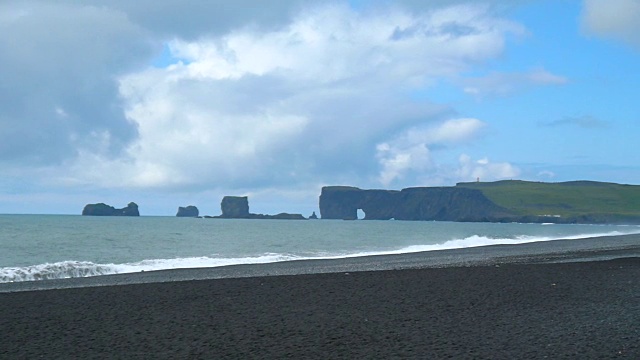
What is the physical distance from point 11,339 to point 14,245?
45562 millimetres

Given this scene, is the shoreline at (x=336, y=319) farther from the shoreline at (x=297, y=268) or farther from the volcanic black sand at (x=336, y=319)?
the shoreline at (x=297, y=268)

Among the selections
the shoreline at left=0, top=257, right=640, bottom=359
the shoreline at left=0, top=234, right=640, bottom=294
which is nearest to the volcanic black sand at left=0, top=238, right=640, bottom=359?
the shoreline at left=0, top=257, right=640, bottom=359

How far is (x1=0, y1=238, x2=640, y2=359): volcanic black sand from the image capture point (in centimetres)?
981

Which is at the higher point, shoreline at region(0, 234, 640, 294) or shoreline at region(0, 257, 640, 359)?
shoreline at region(0, 234, 640, 294)

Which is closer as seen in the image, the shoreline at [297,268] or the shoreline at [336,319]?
the shoreline at [336,319]

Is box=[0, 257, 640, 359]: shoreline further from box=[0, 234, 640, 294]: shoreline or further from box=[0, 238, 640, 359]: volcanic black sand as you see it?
box=[0, 234, 640, 294]: shoreline

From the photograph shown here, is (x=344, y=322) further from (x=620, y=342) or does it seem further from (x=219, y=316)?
(x=620, y=342)


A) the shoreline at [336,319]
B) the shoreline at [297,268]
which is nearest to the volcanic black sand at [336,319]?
the shoreline at [336,319]

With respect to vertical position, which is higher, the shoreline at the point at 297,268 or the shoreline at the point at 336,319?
the shoreline at the point at 297,268

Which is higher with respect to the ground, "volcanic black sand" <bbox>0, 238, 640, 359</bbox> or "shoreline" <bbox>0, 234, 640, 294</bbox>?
"shoreline" <bbox>0, 234, 640, 294</bbox>

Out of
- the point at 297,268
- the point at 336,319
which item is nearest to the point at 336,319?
the point at 336,319

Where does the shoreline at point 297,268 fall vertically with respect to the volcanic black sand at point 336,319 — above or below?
above

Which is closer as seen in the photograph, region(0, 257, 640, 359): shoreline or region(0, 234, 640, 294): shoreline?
region(0, 257, 640, 359): shoreline

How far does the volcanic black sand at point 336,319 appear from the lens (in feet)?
32.2
